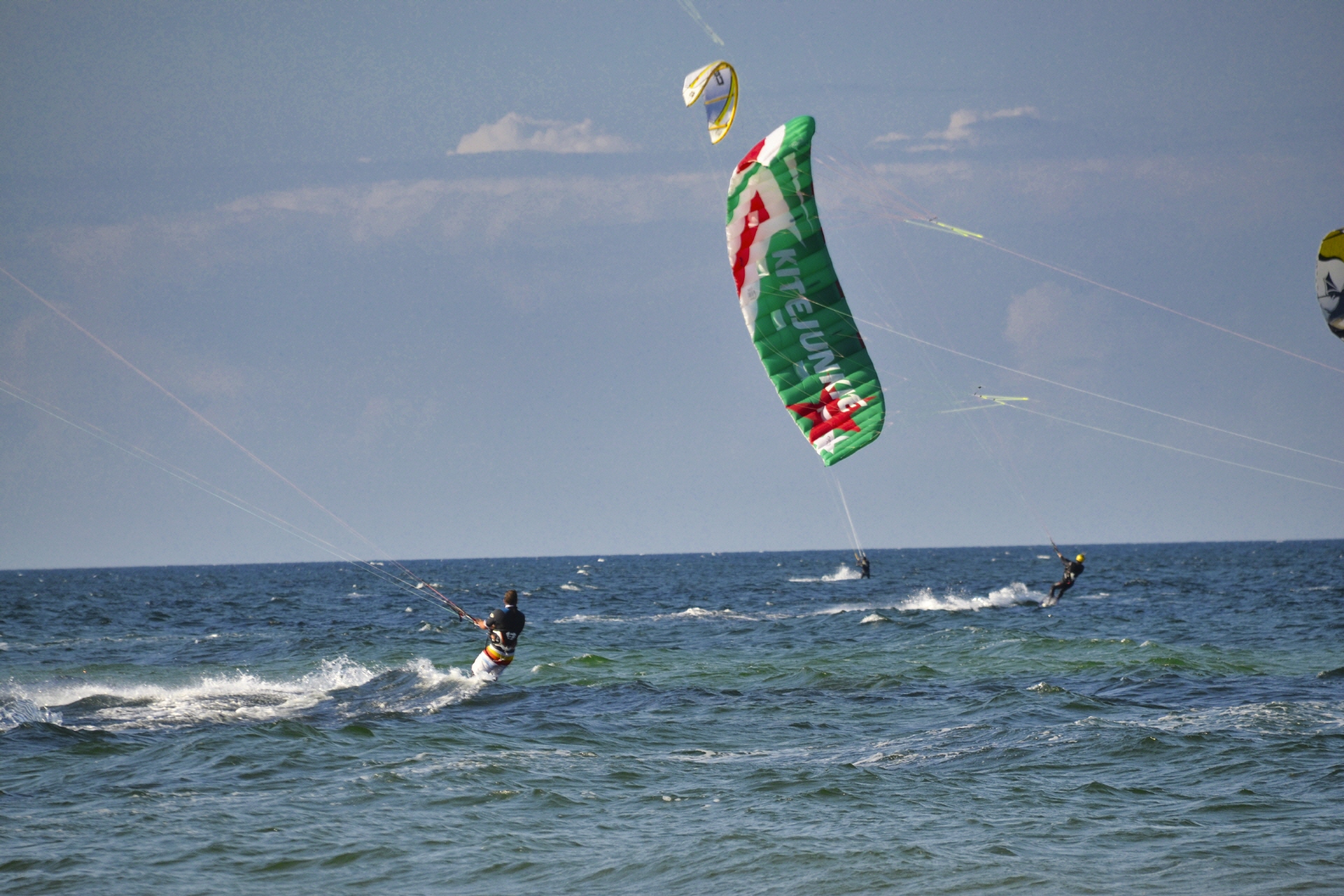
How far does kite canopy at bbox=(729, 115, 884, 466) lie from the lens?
54.7 feet

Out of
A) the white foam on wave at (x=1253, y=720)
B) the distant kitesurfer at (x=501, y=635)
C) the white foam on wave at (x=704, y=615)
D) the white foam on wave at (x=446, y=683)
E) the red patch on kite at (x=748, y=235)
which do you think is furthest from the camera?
the white foam on wave at (x=704, y=615)

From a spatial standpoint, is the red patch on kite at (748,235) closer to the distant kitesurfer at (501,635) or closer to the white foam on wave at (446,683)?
the distant kitesurfer at (501,635)

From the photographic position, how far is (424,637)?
102ft

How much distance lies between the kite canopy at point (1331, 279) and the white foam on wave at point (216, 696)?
12.9m

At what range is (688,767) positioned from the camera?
13312 mm

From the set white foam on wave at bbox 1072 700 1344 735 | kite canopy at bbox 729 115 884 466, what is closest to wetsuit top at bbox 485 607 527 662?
kite canopy at bbox 729 115 884 466

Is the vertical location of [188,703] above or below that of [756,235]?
below

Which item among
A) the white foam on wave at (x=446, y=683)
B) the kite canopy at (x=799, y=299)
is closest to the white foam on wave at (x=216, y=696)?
the white foam on wave at (x=446, y=683)

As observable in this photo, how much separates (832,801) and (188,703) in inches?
447

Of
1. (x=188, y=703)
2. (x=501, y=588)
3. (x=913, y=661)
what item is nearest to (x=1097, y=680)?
(x=913, y=661)

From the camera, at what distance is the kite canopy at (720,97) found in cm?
1545

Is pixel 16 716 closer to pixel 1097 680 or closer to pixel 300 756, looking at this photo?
pixel 300 756

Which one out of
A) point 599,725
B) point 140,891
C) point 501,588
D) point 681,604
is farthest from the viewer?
point 501,588

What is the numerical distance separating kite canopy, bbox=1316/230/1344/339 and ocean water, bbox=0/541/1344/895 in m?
4.68
